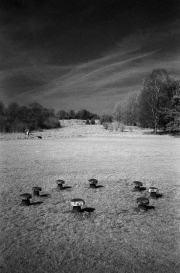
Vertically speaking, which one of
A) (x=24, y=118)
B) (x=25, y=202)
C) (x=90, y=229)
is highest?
(x=24, y=118)

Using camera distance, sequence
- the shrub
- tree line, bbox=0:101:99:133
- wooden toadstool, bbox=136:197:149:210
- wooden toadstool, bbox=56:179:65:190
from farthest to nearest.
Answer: the shrub < tree line, bbox=0:101:99:133 < wooden toadstool, bbox=56:179:65:190 < wooden toadstool, bbox=136:197:149:210

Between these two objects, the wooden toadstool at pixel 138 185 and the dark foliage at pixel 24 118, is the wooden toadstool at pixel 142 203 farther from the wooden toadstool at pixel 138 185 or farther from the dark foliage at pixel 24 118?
the dark foliage at pixel 24 118

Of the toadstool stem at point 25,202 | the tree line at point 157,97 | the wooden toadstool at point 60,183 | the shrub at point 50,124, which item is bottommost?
the toadstool stem at point 25,202

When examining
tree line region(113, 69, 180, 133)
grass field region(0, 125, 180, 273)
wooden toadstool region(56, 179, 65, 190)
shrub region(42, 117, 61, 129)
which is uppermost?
tree line region(113, 69, 180, 133)

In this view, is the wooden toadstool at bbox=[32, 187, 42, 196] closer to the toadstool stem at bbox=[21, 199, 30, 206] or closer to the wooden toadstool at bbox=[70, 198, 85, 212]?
the toadstool stem at bbox=[21, 199, 30, 206]

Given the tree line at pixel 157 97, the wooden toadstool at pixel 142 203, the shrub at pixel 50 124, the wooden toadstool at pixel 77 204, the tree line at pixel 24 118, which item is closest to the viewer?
the wooden toadstool at pixel 77 204

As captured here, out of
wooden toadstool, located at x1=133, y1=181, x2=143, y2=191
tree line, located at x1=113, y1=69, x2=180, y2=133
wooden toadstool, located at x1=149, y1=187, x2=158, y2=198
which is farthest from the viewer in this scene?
tree line, located at x1=113, y1=69, x2=180, y2=133

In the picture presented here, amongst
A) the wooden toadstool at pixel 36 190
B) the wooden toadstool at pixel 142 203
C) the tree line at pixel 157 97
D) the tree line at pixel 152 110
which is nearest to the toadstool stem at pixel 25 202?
the wooden toadstool at pixel 36 190

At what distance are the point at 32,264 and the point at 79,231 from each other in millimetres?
1195

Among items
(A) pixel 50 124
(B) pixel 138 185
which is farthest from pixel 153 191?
(A) pixel 50 124

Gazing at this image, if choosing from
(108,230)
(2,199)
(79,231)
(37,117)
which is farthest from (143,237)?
(37,117)

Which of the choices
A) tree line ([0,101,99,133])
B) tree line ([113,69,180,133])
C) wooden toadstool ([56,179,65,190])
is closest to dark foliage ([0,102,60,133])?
tree line ([0,101,99,133])

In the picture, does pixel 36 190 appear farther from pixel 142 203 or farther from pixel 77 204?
pixel 142 203

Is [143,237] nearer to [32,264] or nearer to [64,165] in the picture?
[32,264]
